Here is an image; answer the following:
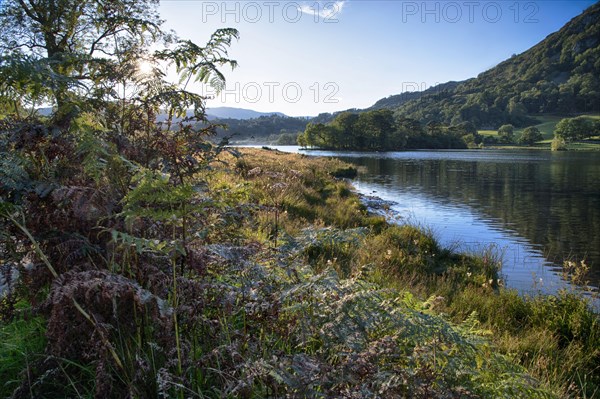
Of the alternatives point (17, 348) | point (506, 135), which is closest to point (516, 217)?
point (17, 348)

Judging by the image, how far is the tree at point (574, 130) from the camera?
118250 mm

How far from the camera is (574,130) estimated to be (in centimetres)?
11825

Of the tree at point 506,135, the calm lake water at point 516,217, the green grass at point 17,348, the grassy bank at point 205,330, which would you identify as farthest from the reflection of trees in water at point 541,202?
the tree at point 506,135

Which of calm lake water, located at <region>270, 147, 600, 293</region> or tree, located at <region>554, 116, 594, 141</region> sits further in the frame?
tree, located at <region>554, 116, 594, 141</region>

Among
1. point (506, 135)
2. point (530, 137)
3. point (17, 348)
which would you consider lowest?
point (17, 348)

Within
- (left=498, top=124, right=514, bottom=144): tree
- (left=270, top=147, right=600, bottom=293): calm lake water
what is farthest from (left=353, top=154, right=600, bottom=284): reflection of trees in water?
(left=498, top=124, right=514, bottom=144): tree

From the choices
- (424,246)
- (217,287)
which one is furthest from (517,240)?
(217,287)

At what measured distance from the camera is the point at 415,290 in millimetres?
5855

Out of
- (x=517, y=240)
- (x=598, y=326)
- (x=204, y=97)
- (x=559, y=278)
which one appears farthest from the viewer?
(x=517, y=240)

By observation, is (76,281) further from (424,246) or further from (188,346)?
(424,246)

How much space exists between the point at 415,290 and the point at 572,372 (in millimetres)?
2141

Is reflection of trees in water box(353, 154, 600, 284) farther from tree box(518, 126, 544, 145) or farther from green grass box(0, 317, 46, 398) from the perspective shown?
tree box(518, 126, 544, 145)

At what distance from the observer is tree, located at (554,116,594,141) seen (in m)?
118

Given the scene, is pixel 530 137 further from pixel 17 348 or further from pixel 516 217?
pixel 17 348
